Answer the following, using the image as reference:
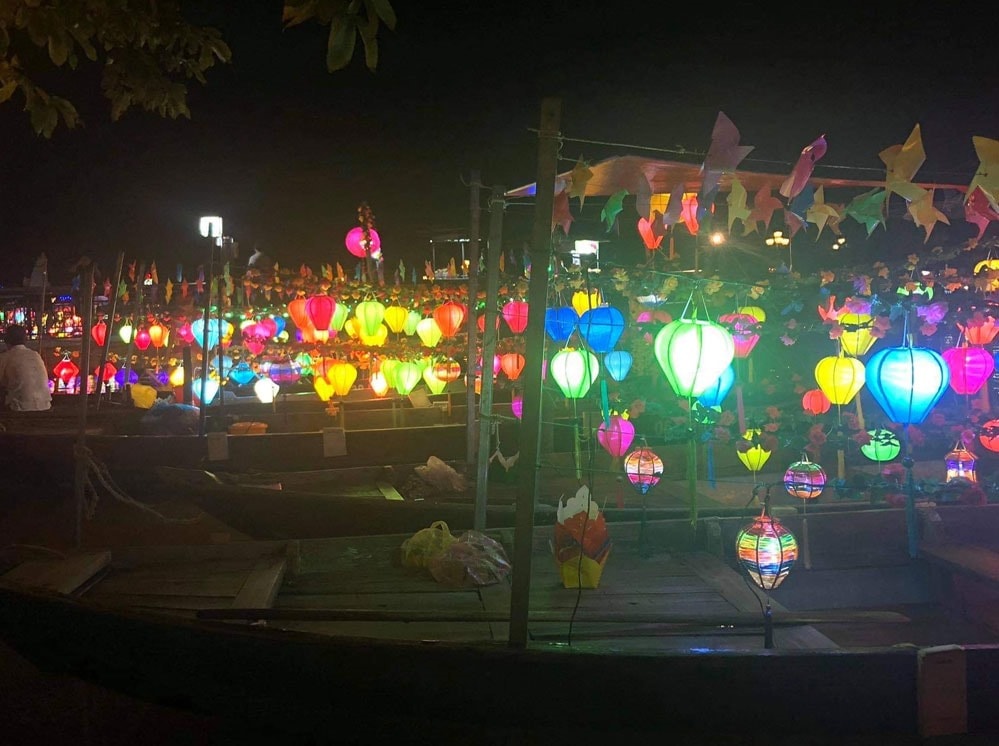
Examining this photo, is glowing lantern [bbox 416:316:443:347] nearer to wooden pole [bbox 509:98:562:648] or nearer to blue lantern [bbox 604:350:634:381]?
blue lantern [bbox 604:350:634:381]

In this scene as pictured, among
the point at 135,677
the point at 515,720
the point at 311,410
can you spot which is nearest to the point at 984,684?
the point at 515,720

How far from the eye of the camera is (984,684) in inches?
168

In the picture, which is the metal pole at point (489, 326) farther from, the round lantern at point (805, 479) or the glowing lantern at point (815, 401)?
the glowing lantern at point (815, 401)

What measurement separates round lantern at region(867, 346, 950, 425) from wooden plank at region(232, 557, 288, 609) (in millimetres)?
5436

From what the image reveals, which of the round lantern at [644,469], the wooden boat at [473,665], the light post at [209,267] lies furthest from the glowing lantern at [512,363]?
the wooden boat at [473,665]

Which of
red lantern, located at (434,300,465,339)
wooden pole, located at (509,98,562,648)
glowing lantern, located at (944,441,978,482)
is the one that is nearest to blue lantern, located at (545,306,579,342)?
red lantern, located at (434,300,465,339)

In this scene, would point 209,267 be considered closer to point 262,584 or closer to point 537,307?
point 262,584

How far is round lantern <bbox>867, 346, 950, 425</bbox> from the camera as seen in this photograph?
5.75 meters

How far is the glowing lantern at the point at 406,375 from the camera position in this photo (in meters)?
13.0

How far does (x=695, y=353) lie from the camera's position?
19.4 feet

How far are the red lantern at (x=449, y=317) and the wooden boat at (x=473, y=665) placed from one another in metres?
6.00

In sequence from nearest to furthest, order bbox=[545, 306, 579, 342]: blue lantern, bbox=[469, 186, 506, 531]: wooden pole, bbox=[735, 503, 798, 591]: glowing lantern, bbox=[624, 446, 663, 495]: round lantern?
bbox=[735, 503, 798, 591]: glowing lantern → bbox=[469, 186, 506, 531]: wooden pole → bbox=[624, 446, 663, 495]: round lantern → bbox=[545, 306, 579, 342]: blue lantern

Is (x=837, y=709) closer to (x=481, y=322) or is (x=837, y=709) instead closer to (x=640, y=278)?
(x=640, y=278)

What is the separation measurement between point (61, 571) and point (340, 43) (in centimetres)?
516
